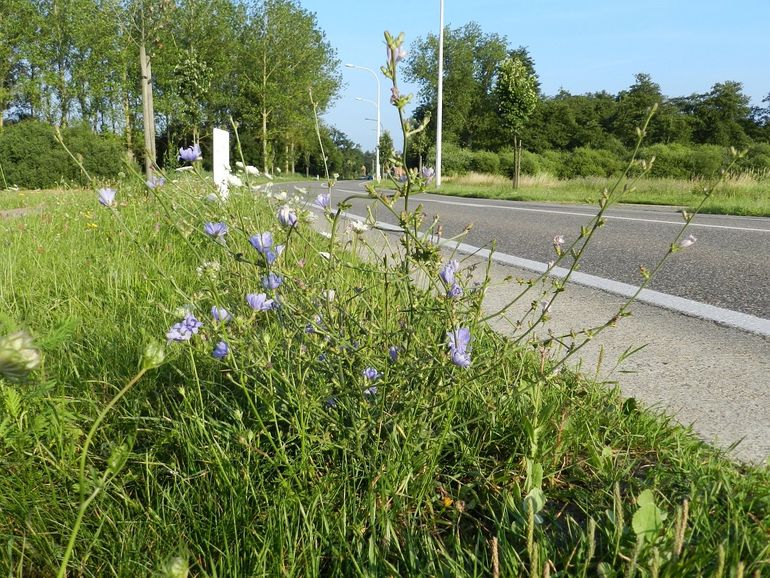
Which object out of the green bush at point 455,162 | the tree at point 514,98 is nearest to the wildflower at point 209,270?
the tree at point 514,98

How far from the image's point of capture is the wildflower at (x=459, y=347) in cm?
116

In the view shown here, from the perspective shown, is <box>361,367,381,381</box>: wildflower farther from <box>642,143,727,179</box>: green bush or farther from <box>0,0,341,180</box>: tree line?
<box>642,143,727,179</box>: green bush

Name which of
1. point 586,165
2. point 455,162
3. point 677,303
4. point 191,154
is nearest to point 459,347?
point 191,154

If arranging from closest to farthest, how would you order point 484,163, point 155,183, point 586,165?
point 155,183, point 484,163, point 586,165

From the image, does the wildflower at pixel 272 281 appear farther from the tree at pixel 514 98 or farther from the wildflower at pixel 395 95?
the tree at pixel 514 98

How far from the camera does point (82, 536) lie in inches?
41.8

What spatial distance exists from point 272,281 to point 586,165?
42028 mm

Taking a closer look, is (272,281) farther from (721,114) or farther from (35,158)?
(721,114)

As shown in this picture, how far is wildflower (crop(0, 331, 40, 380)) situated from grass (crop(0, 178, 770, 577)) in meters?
0.32

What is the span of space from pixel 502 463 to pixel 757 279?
2808 millimetres

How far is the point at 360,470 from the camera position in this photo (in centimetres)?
116

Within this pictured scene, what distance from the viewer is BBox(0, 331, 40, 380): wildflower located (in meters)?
0.45

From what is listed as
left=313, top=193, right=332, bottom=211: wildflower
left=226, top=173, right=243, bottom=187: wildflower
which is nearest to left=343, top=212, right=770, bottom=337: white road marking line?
left=313, top=193, right=332, bottom=211: wildflower

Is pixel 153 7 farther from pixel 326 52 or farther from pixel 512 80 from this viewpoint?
pixel 326 52
